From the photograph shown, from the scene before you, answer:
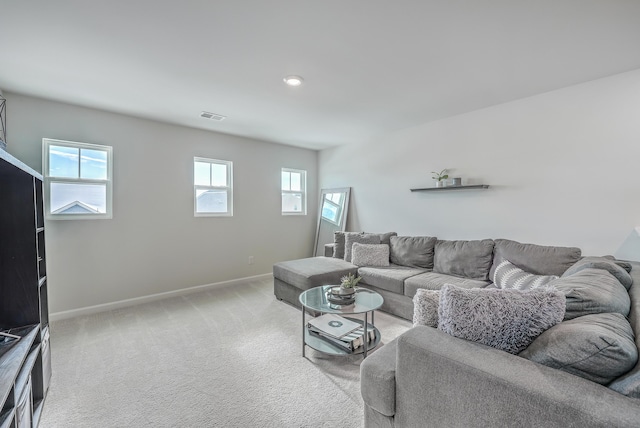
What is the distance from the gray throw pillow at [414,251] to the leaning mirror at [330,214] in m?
1.34

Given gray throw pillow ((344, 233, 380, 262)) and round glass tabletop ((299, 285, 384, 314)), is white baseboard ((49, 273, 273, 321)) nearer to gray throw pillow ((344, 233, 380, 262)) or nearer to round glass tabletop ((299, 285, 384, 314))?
gray throw pillow ((344, 233, 380, 262))

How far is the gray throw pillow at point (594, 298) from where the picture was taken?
1153 mm

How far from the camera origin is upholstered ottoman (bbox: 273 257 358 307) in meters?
3.23

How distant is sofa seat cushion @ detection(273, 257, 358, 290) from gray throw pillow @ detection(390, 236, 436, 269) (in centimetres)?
61

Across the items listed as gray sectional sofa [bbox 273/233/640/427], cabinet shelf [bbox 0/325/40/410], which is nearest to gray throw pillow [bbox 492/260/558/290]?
gray sectional sofa [bbox 273/233/640/427]

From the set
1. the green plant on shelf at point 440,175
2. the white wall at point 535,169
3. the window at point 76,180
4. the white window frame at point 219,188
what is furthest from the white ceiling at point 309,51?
the white window frame at point 219,188

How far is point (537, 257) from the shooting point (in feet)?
8.57

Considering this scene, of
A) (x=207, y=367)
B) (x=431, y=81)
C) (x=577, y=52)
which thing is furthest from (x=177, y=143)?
(x=577, y=52)

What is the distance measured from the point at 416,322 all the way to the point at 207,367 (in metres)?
→ 1.68

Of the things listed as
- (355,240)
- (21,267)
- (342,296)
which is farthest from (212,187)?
(342,296)

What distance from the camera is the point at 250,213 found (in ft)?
15.1

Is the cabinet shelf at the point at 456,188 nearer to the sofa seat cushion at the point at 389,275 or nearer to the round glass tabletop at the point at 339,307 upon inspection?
the sofa seat cushion at the point at 389,275

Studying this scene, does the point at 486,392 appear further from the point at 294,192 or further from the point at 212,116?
the point at 294,192

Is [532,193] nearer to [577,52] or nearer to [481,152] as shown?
[481,152]
